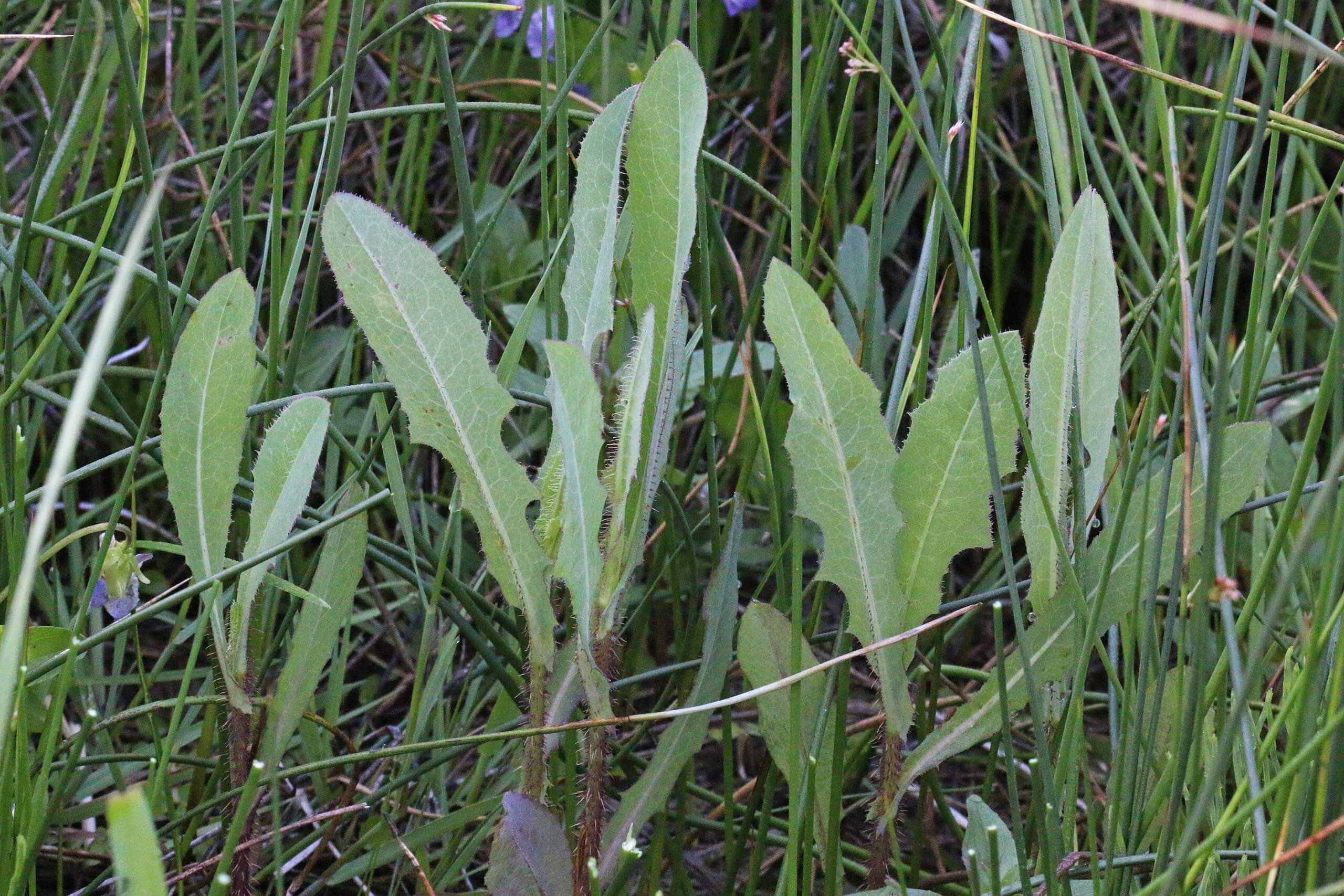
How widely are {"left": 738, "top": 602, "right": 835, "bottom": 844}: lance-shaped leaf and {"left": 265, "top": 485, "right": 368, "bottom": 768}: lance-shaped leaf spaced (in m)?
0.26

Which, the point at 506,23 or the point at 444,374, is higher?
the point at 506,23

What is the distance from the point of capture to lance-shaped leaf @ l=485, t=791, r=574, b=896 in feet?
2.27

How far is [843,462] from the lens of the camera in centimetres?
71

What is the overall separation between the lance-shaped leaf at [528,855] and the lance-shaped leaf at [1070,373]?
34cm

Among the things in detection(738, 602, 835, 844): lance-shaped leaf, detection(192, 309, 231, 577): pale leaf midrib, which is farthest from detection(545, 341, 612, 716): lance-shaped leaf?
detection(192, 309, 231, 577): pale leaf midrib

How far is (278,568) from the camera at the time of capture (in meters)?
0.88

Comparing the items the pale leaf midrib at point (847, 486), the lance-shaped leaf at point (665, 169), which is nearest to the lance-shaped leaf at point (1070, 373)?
the pale leaf midrib at point (847, 486)

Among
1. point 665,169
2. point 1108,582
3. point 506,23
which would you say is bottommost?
point 1108,582

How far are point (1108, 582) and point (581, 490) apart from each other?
0.33 metres

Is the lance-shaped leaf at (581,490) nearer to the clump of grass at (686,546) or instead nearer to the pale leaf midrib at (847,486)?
the clump of grass at (686,546)

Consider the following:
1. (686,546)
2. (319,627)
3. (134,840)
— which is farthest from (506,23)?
(134,840)

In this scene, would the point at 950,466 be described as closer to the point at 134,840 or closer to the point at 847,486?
the point at 847,486

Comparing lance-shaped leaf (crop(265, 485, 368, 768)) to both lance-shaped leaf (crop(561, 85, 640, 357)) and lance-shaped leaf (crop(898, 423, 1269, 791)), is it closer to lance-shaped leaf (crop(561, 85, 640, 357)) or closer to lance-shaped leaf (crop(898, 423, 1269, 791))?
lance-shaped leaf (crop(561, 85, 640, 357))

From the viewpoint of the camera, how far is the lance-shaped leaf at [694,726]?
75cm
